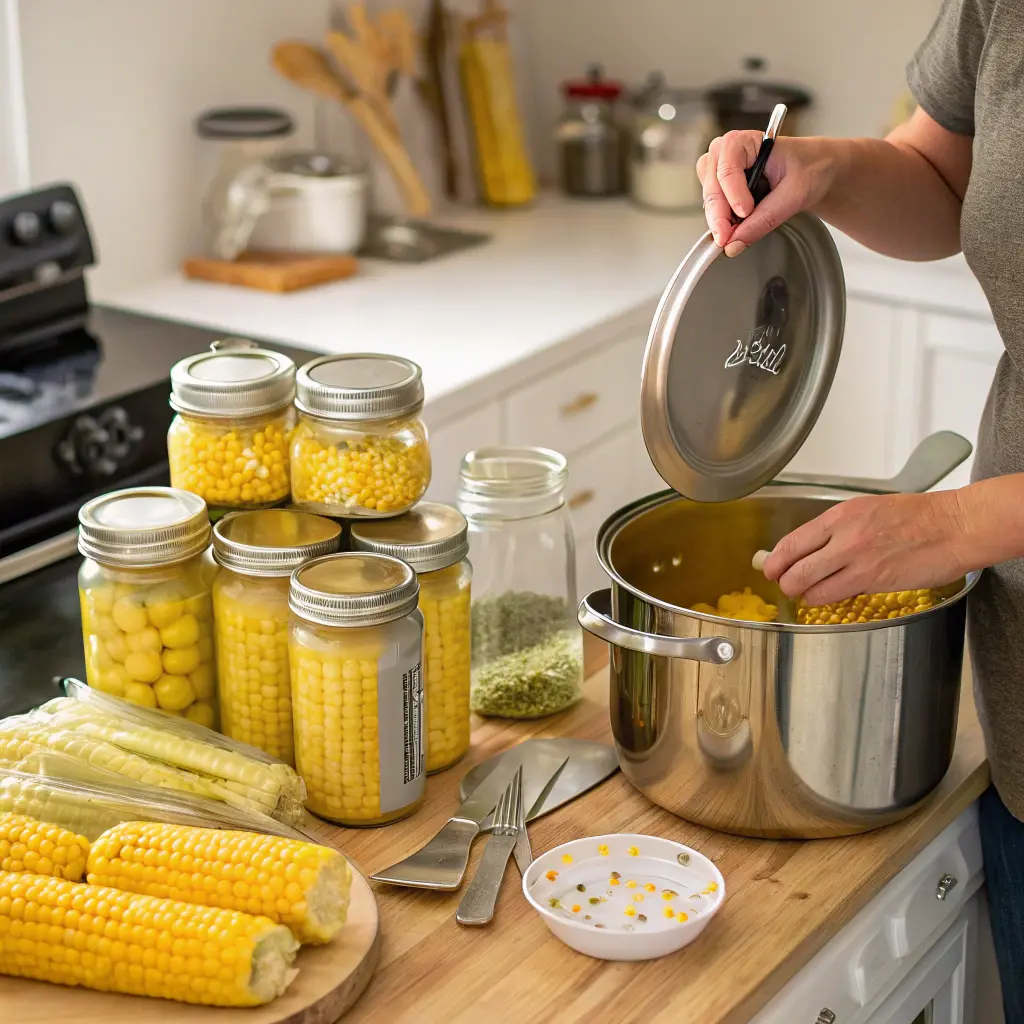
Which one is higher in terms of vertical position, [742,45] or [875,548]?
[742,45]

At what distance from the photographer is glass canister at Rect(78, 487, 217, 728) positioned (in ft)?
3.43

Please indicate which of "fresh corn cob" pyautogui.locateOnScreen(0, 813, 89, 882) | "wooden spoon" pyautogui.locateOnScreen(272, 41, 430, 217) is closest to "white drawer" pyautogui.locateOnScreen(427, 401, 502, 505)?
"wooden spoon" pyautogui.locateOnScreen(272, 41, 430, 217)

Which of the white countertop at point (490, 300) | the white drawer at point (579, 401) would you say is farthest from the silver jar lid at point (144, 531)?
the white drawer at point (579, 401)

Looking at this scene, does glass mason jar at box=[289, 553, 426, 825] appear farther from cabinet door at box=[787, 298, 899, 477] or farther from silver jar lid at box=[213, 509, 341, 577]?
cabinet door at box=[787, 298, 899, 477]

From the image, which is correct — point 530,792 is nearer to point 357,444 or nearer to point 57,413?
point 357,444

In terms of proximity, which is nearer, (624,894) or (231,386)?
(624,894)

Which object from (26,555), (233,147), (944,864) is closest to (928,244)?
(944,864)

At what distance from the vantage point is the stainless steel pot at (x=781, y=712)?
99 cm

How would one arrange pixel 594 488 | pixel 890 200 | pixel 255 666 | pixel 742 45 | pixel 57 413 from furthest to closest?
pixel 742 45 → pixel 594 488 → pixel 57 413 → pixel 890 200 → pixel 255 666

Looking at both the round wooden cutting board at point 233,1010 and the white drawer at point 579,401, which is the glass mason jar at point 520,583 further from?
the white drawer at point 579,401

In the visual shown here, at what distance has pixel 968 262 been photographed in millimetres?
1227

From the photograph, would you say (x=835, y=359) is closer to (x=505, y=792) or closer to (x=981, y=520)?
(x=981, y=520)

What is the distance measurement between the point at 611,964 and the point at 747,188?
0.58m

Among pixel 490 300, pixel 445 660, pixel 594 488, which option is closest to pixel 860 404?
pixel 594 488
